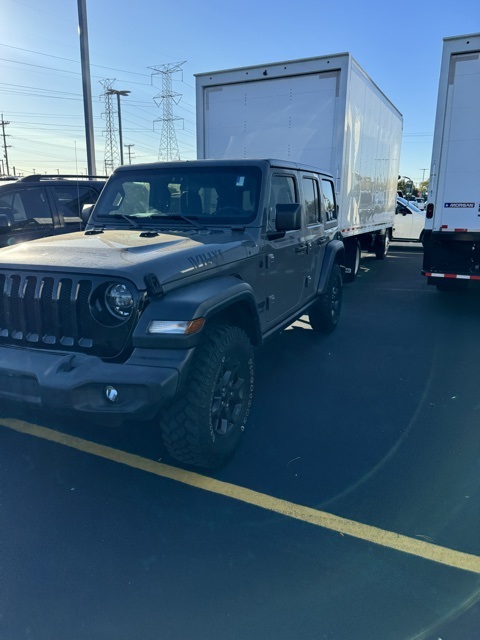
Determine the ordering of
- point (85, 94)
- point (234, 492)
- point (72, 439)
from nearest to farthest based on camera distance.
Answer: point (234, 492) < point (72, 439) < point (85, 94)

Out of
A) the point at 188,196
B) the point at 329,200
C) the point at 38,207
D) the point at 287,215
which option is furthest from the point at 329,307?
the point at 38,207

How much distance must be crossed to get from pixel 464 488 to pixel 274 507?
1235 millimetres

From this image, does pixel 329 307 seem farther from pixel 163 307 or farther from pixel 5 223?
pixel 5 223

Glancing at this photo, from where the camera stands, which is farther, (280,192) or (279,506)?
(280,192)

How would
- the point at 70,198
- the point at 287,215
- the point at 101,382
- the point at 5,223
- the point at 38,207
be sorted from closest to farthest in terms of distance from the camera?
1. the point at 101,382
2. the point at 287,215
3. the point at 5,223
4. the point at 38,207
5. the point at 70,198

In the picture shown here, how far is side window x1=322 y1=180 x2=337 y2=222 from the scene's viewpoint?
612cm

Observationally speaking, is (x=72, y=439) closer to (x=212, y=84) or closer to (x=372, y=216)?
(x=212, y=84)

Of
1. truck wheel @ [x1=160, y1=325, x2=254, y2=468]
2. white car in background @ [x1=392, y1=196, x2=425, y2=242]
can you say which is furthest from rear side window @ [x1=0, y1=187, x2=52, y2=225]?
white car in background @ [x1=392, y1=196, x2=425, y2=242]

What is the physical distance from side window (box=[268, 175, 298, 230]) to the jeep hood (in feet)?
1.66

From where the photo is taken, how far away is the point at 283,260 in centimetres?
448

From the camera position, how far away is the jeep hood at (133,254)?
283cm

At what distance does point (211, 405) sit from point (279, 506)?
731 millimetres

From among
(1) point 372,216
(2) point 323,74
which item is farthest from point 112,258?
(1) point 372,216

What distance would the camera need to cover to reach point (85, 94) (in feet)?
38.1
